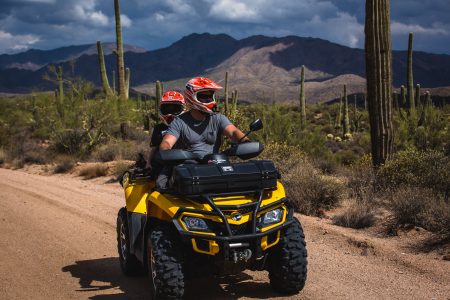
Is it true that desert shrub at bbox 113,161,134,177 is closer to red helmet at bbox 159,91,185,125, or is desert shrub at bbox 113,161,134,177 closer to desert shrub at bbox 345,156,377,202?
desert shrub at bbox 345,156,377,202

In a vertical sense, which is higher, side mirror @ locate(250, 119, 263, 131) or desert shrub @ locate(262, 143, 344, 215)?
side mirror @ locate(250, 119, 263, 131)

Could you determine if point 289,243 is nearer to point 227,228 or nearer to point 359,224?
point 227,228

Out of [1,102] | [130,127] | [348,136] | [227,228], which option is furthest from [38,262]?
[1,102]

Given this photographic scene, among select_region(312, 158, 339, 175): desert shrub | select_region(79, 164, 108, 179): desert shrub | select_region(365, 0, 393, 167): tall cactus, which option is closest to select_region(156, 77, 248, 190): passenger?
select_region(365, 0, 393, 167): tall cactus

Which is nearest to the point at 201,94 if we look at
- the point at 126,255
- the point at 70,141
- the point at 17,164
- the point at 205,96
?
the point at 205,96

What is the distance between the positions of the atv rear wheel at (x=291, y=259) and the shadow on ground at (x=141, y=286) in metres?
0.30

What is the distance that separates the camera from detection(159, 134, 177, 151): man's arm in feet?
17.9

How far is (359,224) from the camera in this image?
8742 mm

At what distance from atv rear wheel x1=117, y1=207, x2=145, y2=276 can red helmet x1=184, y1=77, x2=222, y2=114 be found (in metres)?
1.64

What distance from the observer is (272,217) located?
5.08 metres

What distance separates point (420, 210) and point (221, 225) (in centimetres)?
447

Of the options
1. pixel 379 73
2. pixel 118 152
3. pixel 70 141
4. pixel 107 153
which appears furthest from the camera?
pixel 70 141

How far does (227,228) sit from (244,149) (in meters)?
0.80

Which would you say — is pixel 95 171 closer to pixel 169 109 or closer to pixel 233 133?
pixel 169 109
